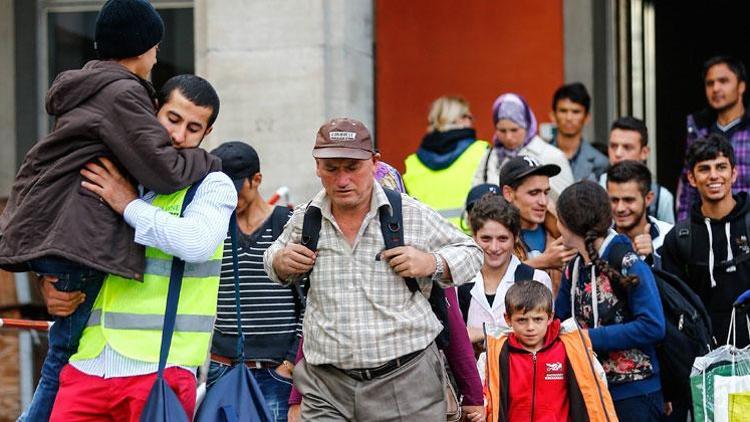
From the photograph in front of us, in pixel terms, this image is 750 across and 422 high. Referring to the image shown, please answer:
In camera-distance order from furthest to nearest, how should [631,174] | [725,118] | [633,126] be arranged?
[725,118], [633,126], [631,174]

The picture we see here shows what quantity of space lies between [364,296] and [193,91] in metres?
1.01

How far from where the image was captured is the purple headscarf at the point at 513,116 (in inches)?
349

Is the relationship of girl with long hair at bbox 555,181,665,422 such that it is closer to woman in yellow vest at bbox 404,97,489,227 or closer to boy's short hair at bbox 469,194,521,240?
boy's short hair at bbox 469,194,521,240

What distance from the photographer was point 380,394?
5172 mm

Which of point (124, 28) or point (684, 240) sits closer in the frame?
point (124, 28)

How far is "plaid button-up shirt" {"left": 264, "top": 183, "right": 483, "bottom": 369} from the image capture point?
514cm

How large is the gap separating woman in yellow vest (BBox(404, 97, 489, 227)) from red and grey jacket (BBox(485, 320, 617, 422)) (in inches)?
92.1

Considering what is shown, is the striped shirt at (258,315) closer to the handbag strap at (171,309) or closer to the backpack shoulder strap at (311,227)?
the backpack shoulder strap at (311,227)

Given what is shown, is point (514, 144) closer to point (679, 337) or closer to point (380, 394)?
point (679, 337)

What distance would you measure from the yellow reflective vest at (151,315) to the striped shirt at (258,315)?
5.14 ft

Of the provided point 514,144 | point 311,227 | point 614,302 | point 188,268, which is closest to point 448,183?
point 514,144

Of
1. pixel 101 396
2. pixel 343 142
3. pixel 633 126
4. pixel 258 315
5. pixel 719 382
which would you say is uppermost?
pixel 633 126

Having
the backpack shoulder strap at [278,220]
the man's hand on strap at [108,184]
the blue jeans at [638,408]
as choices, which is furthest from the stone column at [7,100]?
the man's hand on strap at [108,184]

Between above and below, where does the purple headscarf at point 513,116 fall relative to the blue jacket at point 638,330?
above
